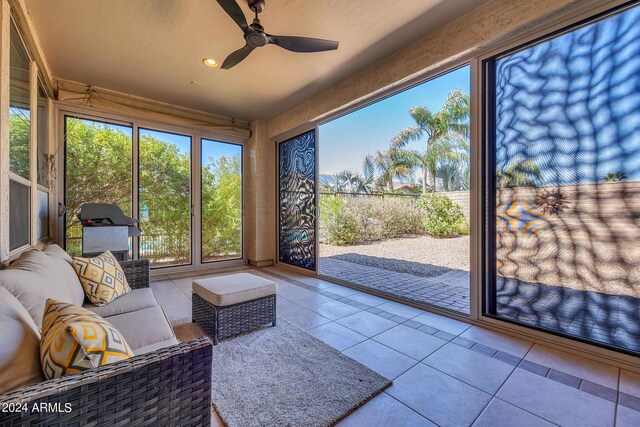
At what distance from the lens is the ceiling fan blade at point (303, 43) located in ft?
7.43

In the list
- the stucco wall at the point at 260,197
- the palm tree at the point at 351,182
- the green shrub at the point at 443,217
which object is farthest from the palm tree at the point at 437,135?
the stucco wall at the point at 260,197

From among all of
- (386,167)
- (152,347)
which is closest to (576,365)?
(152,347)

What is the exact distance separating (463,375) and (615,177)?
1665 millimetres

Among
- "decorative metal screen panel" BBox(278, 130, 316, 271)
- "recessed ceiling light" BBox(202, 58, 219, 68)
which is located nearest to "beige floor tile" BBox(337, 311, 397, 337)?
"decorative metal screen panel" BBox(278, 130, 316, 271)

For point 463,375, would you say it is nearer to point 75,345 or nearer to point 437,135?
point 75,345

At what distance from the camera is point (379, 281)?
408cm

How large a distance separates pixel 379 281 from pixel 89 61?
4.63 metres

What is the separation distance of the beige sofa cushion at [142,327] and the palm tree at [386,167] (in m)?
7.61

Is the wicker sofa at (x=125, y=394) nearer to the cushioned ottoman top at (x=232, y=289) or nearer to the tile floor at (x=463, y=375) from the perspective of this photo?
the tile floor at (x=463, y=375)

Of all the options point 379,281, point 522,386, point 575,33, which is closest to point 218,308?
point 522,386

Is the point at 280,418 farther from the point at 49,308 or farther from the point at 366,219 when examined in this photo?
the point at 366,219

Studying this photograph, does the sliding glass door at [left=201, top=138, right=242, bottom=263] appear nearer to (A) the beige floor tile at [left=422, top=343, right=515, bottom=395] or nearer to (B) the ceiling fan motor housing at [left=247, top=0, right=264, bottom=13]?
(B) the ceiling fan motor housing at [left=247, top=0, right=264, bottom=13]

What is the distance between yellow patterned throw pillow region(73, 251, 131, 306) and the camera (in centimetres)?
192

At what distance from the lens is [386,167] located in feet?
28.5
